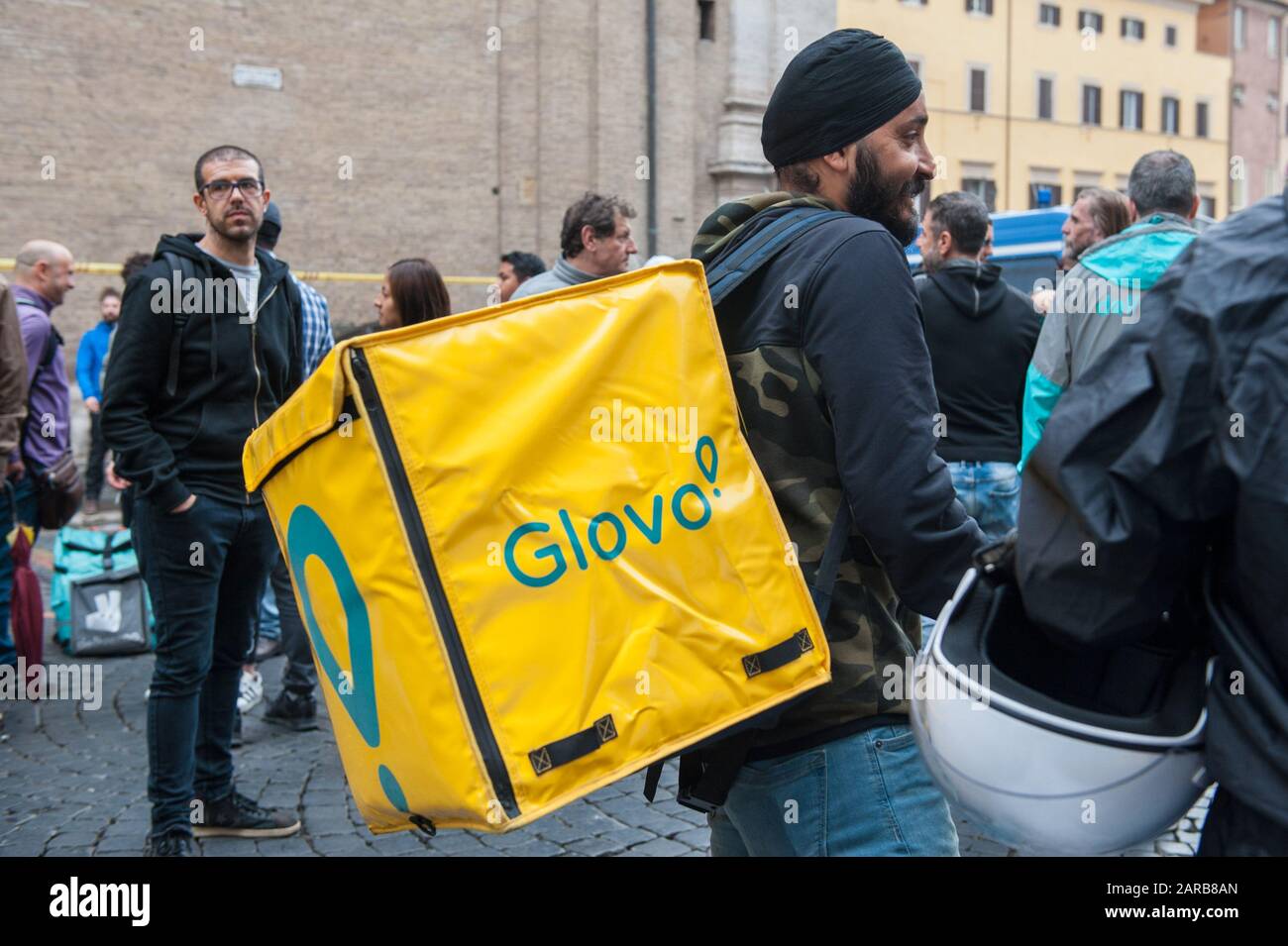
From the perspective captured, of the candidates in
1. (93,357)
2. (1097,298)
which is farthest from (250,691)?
(93,357)

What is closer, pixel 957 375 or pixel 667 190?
pixel 957 375

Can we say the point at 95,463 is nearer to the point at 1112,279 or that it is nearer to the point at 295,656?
the point at 295,656

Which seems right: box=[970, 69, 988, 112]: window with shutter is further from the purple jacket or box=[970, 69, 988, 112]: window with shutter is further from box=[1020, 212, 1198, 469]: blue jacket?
box=[1020, 212, 1198, 469]: blue jacket

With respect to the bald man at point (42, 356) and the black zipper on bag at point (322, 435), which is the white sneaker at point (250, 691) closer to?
the bald man at point (42, 356)

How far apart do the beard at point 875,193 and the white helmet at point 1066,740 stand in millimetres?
763

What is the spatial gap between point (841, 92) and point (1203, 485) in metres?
0.98

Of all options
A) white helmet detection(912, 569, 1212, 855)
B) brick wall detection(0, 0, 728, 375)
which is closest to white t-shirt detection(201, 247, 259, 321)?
white helmet detection(912, 569, 1212, 855)

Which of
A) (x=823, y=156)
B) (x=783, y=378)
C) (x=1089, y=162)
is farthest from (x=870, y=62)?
(x=1089, y=162)

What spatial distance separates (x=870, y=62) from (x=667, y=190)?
2423 centimetres

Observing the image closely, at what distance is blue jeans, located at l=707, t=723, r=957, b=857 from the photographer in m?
2.02

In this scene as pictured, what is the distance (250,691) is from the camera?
20.4 feet

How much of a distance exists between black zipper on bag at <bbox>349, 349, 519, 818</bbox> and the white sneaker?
4.63 meters

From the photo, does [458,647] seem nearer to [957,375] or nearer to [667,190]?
[957,375]

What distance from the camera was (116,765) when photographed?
534cm
